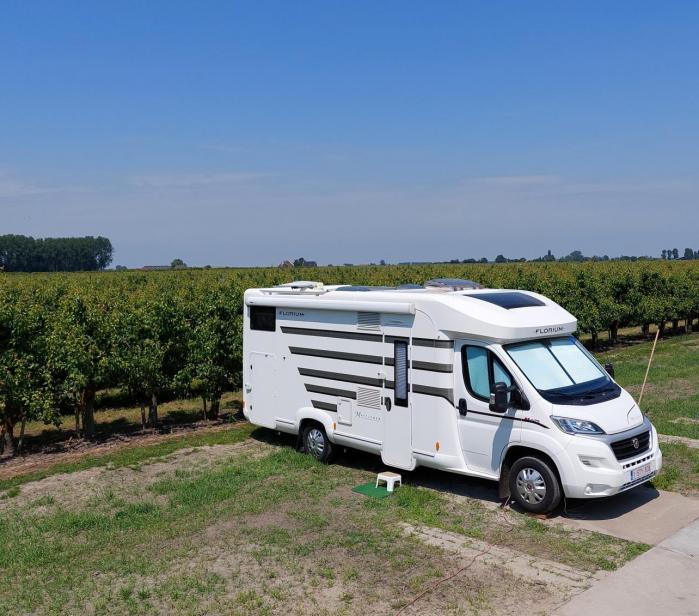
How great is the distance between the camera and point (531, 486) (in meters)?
8.54

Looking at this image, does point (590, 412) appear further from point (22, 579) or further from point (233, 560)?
point (22, 579)

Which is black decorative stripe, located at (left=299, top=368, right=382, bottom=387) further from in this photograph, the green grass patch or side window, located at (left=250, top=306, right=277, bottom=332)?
the green grass patch

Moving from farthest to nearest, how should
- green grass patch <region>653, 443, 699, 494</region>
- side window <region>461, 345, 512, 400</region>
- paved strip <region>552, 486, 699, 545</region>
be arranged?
green grass patch <region>653, 443, 699, 494</region> → side window <region>461, 345, 512, 400</region> → paved strip <region>552, 486, 699, 545</region>

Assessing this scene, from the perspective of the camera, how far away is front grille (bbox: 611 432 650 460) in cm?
824

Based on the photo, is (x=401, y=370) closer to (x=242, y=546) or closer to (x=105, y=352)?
(x=242, y=546)

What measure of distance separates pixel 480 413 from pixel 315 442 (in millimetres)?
3220

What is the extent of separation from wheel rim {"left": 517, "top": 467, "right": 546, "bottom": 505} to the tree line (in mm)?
80046

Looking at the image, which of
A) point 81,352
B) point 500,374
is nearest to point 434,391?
point 500,374

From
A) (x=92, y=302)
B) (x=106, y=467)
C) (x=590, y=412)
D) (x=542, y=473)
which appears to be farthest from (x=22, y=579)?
(x=92, y=302)

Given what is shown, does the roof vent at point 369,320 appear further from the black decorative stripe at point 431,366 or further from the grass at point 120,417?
the grass at point 120,417

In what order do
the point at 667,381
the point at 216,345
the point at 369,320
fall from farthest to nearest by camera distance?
1. the point at 667,381
2. the point at 216,345
3. the point at 369,320

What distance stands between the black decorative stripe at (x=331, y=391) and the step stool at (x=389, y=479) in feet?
4.03

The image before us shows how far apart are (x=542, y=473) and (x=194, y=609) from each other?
4.29 m

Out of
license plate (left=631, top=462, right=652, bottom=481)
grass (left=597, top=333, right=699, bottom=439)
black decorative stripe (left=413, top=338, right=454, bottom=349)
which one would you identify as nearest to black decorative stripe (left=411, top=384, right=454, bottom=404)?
black decorative stripe (left=413, top=338, right=454, bottom=349)
